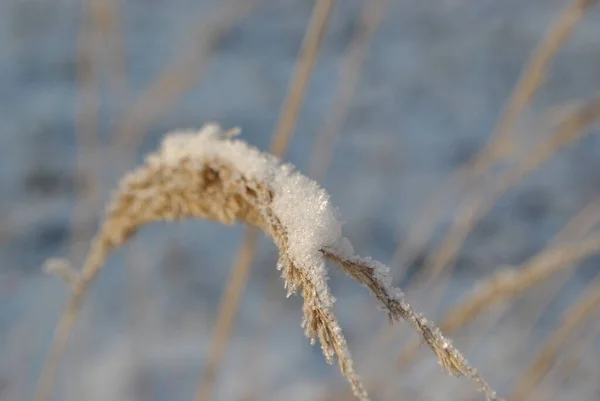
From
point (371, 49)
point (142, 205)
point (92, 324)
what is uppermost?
point (371, 49)

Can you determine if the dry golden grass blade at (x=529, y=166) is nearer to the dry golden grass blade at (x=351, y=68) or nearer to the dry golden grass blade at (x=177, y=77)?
the dry golden grass blade at (x=351, y=68)

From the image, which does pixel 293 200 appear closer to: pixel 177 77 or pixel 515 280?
pixel 515 280

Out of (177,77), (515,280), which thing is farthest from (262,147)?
(515,280)

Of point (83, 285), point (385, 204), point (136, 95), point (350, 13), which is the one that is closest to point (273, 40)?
point (350, 13)

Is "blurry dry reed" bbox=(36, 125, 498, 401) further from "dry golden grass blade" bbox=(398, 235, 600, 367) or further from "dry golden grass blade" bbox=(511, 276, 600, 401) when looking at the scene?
"dry golden grass blade" bbox=(511, 276, 600, 401)

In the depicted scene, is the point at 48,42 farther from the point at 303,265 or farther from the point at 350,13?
the point at 303,265

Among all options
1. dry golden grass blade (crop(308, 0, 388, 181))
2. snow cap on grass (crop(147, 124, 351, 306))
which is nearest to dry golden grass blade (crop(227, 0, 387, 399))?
dry golden grass blade (crop(308, 0, 388, 181))

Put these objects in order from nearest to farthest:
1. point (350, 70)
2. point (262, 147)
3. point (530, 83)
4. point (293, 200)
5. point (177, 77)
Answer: point (293, 200)
point (530, 83)
point (350, 70)
point (177, 77)
point (262, 147)
